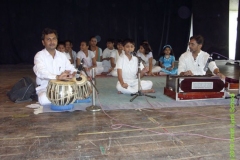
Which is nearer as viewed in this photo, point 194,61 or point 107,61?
point 194,61

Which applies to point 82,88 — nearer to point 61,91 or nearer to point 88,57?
point 61,91

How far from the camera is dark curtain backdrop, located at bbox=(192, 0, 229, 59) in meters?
9.21

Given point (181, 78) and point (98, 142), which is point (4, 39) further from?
point (98, 142)

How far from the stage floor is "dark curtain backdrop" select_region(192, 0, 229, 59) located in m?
6.94

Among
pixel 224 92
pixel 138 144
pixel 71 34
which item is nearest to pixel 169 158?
pixel 138 144

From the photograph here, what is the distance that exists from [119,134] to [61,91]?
2.77ft

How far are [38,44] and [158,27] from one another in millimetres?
4169

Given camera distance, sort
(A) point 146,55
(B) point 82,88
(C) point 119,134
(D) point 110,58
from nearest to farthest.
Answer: (C) point 119,134 → (B) point 82,88 → (A) point 146,55 → (D) point 110,58

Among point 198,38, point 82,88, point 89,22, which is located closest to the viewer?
point 82,88

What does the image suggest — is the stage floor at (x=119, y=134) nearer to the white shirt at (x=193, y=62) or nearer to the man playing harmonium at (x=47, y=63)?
the man playing harmonium at (x=47, y=63)

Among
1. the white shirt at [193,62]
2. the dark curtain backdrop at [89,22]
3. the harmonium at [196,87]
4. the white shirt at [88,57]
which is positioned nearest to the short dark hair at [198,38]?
the white shirt at [193,62]

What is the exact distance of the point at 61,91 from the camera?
2.67 m

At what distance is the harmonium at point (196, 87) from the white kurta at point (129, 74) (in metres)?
0.52

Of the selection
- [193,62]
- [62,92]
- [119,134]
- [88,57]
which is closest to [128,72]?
[193,62]
